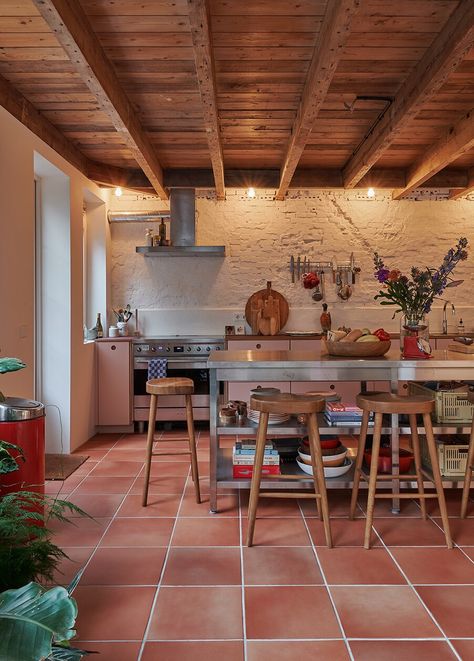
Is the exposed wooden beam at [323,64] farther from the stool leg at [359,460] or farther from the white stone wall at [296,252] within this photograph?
the stool leg at [359,460]

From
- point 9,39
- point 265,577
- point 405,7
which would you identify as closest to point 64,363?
point 9,39

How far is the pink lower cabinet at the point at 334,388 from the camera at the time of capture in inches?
217

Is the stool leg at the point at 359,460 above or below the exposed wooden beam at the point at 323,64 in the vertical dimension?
below

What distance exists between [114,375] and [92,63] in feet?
10.9

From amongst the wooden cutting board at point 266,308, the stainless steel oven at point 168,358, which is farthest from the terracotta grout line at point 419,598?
the wooden cutting board at point 266,308

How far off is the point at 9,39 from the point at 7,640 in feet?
10.3

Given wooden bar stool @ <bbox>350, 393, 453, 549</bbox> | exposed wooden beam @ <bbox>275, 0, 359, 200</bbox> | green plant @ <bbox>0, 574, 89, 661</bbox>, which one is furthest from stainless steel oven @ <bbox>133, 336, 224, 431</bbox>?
green plant @ <bbox>0, 574, 89, 661</bbox>

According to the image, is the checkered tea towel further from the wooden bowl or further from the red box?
the wooden bowl

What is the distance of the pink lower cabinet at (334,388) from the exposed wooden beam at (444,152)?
2302mm

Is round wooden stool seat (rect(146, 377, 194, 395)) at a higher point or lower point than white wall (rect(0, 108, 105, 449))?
lower

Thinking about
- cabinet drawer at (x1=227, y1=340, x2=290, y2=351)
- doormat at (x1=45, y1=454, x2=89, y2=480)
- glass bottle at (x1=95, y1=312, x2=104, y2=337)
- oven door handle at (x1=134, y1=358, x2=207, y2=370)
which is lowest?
doormat at (x1=45, y1=454, x2=89, y2=480)

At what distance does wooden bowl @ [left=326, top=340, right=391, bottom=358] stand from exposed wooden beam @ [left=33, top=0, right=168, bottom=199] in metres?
2.23

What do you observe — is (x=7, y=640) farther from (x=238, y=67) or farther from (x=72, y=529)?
(x=238, y=67)

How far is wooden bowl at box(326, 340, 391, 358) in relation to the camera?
338 centimetres
